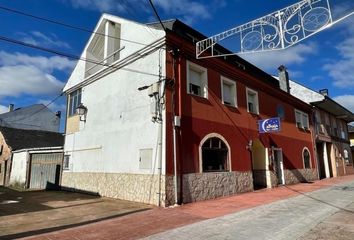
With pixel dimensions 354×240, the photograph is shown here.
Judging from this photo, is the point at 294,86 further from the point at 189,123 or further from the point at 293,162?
the point at 189,123

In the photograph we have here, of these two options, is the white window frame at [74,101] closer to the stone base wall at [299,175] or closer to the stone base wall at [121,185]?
the stone base wall at [121,185]

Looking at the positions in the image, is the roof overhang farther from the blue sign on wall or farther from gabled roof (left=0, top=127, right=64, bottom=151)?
gabled roof (left=0, top=127, right=64, bottom=151)

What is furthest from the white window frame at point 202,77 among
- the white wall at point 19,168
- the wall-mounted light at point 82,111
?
the white wall at point 19,168

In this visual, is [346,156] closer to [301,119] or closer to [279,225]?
[301,119]

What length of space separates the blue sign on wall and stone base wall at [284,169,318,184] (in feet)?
15.4

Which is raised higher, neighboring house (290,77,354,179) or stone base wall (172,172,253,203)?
neighboring house (290,77,354,179)

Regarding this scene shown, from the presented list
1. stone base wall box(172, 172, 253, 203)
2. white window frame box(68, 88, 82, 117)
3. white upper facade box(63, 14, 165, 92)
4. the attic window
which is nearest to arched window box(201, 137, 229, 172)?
stone base wall box(172, 172, 253, 203)

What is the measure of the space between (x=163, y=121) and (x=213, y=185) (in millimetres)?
3735

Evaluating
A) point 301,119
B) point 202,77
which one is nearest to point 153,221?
point 202,77

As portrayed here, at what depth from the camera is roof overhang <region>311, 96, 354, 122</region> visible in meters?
25.1

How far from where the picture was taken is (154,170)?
36.0 feet

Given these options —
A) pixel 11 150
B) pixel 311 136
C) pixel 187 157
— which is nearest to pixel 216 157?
pixel 187 157

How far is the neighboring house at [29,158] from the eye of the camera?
19.0 metres

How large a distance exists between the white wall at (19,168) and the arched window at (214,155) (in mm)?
15492
